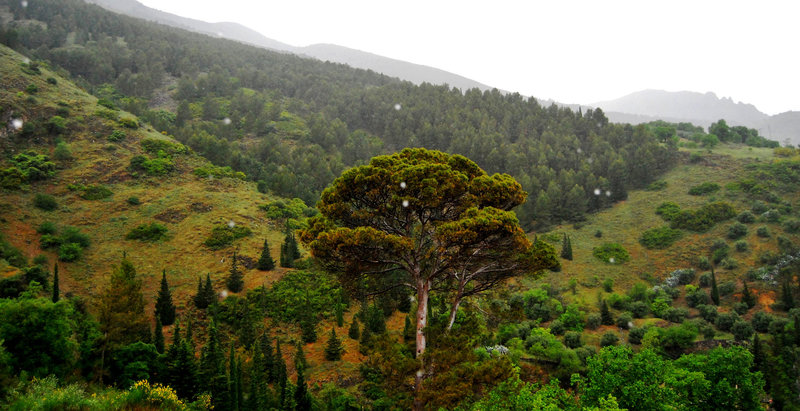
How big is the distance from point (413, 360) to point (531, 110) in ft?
300

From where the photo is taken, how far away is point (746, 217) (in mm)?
52125

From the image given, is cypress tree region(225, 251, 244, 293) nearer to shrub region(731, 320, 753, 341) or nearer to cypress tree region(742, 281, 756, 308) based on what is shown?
shrub region(731, 320, 753, 341)

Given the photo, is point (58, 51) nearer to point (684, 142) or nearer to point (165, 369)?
point (165, 369)

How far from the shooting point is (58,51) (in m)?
79.1

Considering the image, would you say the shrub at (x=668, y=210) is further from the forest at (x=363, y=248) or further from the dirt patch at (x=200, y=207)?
the dirt patch at (x=200, y=207)

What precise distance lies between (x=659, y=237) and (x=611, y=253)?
7.60 metres

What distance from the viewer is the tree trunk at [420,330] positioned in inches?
443

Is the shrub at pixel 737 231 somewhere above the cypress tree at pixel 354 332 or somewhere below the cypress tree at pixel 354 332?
above

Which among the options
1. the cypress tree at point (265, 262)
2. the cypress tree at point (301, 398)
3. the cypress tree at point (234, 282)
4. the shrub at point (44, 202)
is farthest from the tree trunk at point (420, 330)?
the shrub at point (44, 202)

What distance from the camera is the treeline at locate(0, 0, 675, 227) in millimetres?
65312

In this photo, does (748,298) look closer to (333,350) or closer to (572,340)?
(572,340)

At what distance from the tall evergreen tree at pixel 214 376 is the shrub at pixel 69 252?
19.0 m

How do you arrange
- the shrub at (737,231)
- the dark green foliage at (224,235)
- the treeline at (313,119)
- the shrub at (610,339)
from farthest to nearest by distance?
the treeline at (313,119), the shrub at (737,231), the dark green foliage at (224,235), the shrub at (610,339)

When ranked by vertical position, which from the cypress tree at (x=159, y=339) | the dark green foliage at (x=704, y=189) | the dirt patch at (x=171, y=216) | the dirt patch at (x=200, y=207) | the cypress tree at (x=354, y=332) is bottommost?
the cypress tree at (x=354, y=332)
